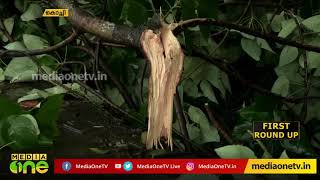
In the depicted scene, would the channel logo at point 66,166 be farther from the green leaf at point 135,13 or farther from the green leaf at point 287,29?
the green leaf at point 287,29

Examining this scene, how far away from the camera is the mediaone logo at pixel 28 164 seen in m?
0.60

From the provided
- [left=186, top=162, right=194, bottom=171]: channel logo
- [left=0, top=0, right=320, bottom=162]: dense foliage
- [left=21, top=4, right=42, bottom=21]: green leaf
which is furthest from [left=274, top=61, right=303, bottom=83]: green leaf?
[left=21, top=4, right=42, bottom=21]: green leaf

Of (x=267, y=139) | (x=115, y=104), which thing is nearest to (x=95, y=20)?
(x=115, y=104)

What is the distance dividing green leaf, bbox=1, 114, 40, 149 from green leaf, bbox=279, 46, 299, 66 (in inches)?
14.8

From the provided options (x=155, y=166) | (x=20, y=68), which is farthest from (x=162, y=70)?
(x=20, y=68)

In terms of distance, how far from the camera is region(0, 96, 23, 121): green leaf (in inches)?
24.7

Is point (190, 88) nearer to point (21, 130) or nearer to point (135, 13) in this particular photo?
point (135, 13)

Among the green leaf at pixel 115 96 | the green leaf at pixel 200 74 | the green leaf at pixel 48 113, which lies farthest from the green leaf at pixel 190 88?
the green leaf at pixel 48 113

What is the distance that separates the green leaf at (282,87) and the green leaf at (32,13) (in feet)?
1.49

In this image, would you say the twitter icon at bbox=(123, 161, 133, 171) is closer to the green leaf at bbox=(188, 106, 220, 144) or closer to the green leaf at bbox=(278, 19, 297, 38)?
the green leaf at bbox=(188, 106, 220, 144)

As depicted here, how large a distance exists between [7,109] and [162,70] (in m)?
0.23

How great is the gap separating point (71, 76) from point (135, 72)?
12 centimetres

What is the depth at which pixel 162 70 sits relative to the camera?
544 millimetres

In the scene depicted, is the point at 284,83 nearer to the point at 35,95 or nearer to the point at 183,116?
the point at 183,116
